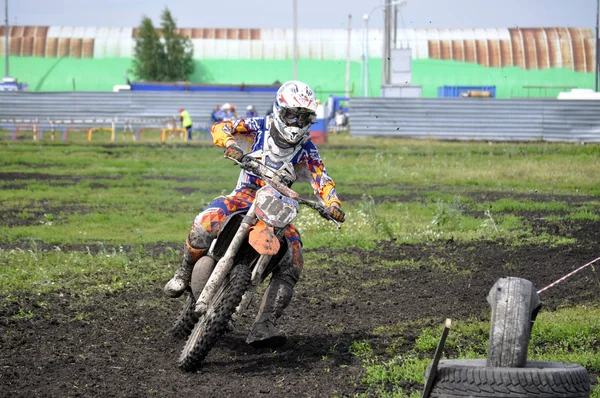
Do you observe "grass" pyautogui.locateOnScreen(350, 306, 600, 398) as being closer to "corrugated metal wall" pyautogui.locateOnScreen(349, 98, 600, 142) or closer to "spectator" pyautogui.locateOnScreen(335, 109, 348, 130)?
"corrugated metal wall" pyautogui.locateOnScreen(349, 98, 600, 142)

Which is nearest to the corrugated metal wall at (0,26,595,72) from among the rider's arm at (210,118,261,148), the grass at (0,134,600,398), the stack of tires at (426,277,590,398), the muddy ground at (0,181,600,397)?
the grass at (0,134,600,398)

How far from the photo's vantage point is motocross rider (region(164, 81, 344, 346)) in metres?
7.45

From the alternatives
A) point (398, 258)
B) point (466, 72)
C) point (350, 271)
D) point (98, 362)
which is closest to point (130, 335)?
point (98, 362)

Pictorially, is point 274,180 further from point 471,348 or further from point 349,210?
point 349,210

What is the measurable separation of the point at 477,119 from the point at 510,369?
1341 inches

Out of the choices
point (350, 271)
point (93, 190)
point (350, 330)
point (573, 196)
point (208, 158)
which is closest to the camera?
point (350, 330)

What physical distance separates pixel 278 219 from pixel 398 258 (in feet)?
16.6

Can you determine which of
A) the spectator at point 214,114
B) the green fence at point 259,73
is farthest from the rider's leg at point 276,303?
the green fence at point 259,73

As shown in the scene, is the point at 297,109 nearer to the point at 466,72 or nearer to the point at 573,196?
the point at 573,196

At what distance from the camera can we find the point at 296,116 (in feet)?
25.1

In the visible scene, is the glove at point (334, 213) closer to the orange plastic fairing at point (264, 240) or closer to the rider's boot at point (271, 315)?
the orange plastic fairing at point (264, 240)

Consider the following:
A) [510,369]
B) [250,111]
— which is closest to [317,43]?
[250,111]

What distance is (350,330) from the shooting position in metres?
8.08

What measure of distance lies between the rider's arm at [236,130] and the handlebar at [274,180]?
18.3 inches
